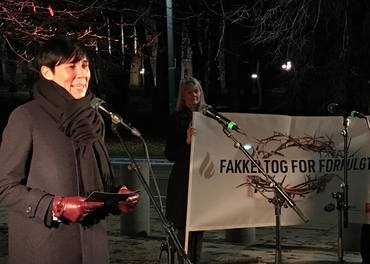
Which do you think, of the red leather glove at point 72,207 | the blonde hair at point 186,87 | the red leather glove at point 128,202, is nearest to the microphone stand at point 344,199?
the blonde hair at point 186,87

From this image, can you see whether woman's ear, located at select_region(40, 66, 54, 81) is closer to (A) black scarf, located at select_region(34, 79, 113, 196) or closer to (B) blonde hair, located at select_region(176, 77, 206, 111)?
(A) black scarf, located at select_region(34, 79, 113, 196)

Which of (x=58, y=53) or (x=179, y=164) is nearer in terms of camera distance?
(x=58, y=53)

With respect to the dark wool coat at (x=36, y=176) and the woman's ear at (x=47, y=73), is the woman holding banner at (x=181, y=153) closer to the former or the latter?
the woman's ear at (x=47, y=73)

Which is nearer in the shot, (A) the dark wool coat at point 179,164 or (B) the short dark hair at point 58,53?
(B) the short dark hair at point 58,53

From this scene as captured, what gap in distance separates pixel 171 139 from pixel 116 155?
17.7 m

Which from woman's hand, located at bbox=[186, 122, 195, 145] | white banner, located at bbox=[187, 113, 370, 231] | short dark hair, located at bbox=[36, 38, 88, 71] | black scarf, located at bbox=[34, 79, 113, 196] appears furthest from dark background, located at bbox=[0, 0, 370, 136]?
black scarf, located at bbox=[34, 79, 113, 196]

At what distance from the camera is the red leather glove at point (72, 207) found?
9.24 feet

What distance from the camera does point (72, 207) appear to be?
2814mm

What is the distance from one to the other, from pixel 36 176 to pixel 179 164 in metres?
3.29

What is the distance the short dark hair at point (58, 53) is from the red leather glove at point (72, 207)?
0.64 metres

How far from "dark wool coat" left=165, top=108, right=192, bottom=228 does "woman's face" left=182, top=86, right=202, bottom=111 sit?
0.06 m

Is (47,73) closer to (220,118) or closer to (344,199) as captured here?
(220,118)

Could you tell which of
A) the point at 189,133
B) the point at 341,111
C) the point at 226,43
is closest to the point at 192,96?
the point at 189,133

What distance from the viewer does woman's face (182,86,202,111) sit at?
6.21 metres
